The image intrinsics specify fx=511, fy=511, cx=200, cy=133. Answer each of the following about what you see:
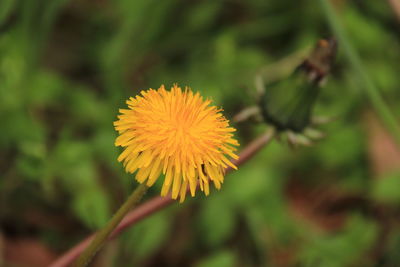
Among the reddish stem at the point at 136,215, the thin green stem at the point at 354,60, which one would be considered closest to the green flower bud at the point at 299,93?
the reddish stem at the point at 136,215

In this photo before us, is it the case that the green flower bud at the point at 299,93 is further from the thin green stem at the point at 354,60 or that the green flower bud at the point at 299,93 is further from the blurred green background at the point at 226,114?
the thin green stem at the point at 354,60

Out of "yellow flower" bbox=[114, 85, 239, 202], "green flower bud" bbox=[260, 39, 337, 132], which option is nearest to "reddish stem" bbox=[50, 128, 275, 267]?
"green flower bud" bbox=[260, 39, 337, 132]

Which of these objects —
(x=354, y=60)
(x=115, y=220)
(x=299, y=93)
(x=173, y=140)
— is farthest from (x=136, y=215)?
(x=354, y=60)

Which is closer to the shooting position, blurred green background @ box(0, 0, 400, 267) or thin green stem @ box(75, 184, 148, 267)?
thin green stem @ box(75, 184, 148, 267)

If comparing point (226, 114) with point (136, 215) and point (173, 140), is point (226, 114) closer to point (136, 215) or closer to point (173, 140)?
point (136, 215)

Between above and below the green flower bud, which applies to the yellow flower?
above

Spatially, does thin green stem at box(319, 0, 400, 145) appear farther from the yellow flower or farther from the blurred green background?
the yellow flower
